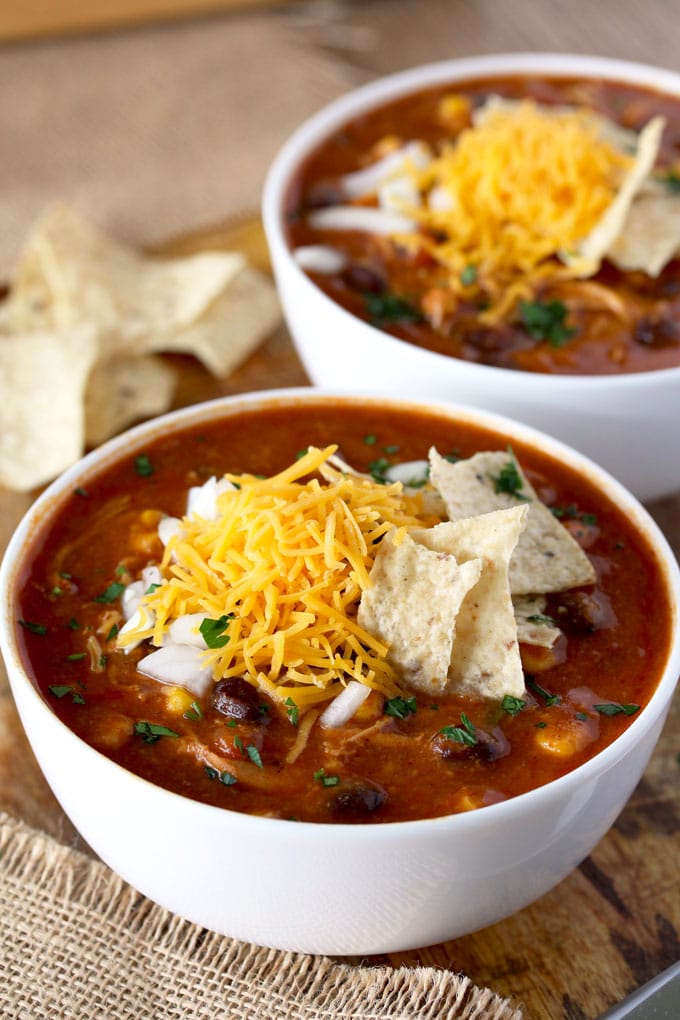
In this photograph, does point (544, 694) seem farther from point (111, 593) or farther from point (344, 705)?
point (111, 593)

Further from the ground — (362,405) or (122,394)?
(362,405)

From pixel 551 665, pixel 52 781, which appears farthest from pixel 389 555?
pixel 52 781

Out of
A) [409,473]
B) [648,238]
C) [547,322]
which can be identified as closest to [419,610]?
[409,473]

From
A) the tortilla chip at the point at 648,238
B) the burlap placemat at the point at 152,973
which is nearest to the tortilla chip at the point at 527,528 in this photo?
the burlap placemat at the point at 152,973

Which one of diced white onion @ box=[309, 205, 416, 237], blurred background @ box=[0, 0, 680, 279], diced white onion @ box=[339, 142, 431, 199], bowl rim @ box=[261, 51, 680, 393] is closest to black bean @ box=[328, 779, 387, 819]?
bowl rim @ box=[261, 51, 680, 393]

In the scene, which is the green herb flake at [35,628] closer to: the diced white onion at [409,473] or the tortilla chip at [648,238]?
the diced white onion at [409,473]

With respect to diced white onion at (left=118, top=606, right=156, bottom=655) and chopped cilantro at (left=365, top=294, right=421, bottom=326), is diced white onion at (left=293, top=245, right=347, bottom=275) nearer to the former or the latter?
chopped cilantro at (left=365, top=294, right=421, bottom=326)

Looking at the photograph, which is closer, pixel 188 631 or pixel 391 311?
pixel 188 631
